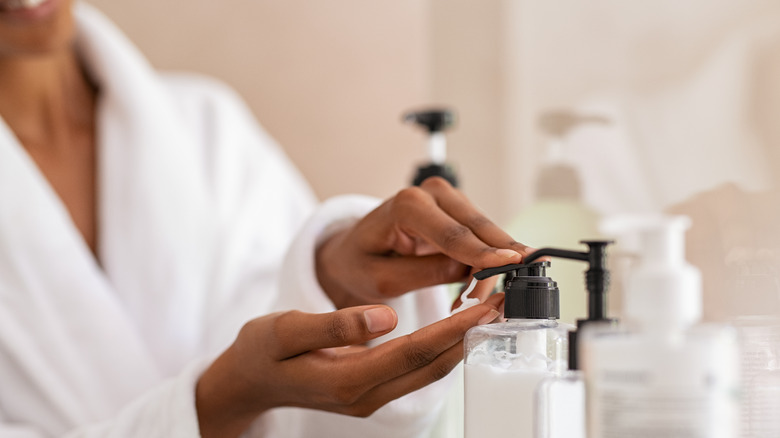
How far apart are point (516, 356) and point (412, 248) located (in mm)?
130

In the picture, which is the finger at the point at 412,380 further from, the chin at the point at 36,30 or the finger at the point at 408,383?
the chin at the point at 36,30

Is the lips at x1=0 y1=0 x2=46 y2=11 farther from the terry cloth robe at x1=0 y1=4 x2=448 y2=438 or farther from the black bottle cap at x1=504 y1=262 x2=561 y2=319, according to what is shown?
the black bottle cap at x1=504 y1=262 x2=561 y2=319

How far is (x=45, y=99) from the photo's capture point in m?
0.82

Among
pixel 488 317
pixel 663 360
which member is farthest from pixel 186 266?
pixel 663 360

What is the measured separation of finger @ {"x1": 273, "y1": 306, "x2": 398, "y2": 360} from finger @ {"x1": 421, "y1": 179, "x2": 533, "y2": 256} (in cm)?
7

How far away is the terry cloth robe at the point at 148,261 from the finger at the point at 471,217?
0.08 metres

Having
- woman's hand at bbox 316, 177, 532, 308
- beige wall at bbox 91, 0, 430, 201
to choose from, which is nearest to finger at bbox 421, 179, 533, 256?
woman's hand at bbox 316, 177, 532, 308

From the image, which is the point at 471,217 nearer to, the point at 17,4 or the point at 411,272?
the point at 411,272

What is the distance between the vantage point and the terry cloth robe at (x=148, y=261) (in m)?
0.51

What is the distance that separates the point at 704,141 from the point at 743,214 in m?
0.07

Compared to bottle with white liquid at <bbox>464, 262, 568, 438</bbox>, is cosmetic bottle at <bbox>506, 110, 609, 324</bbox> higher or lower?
higher

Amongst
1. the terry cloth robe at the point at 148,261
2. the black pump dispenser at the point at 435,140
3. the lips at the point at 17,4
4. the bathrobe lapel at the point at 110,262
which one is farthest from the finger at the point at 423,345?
the lips at the point at 17,4

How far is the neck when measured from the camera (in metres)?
0.80

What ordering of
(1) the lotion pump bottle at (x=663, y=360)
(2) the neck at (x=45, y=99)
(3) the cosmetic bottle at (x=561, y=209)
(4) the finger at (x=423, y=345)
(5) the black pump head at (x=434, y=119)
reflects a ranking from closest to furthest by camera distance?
1. (1) the lotion pump bottle at (x=663, y=360)
2. (4) the finger at (x=423, y=345)
3. (3) the cosmetic bottle at (x=561, y=209)
4. (5) the black pump head at (x=434, y=119)
5. (2) the neck at (x=45, y=99)
